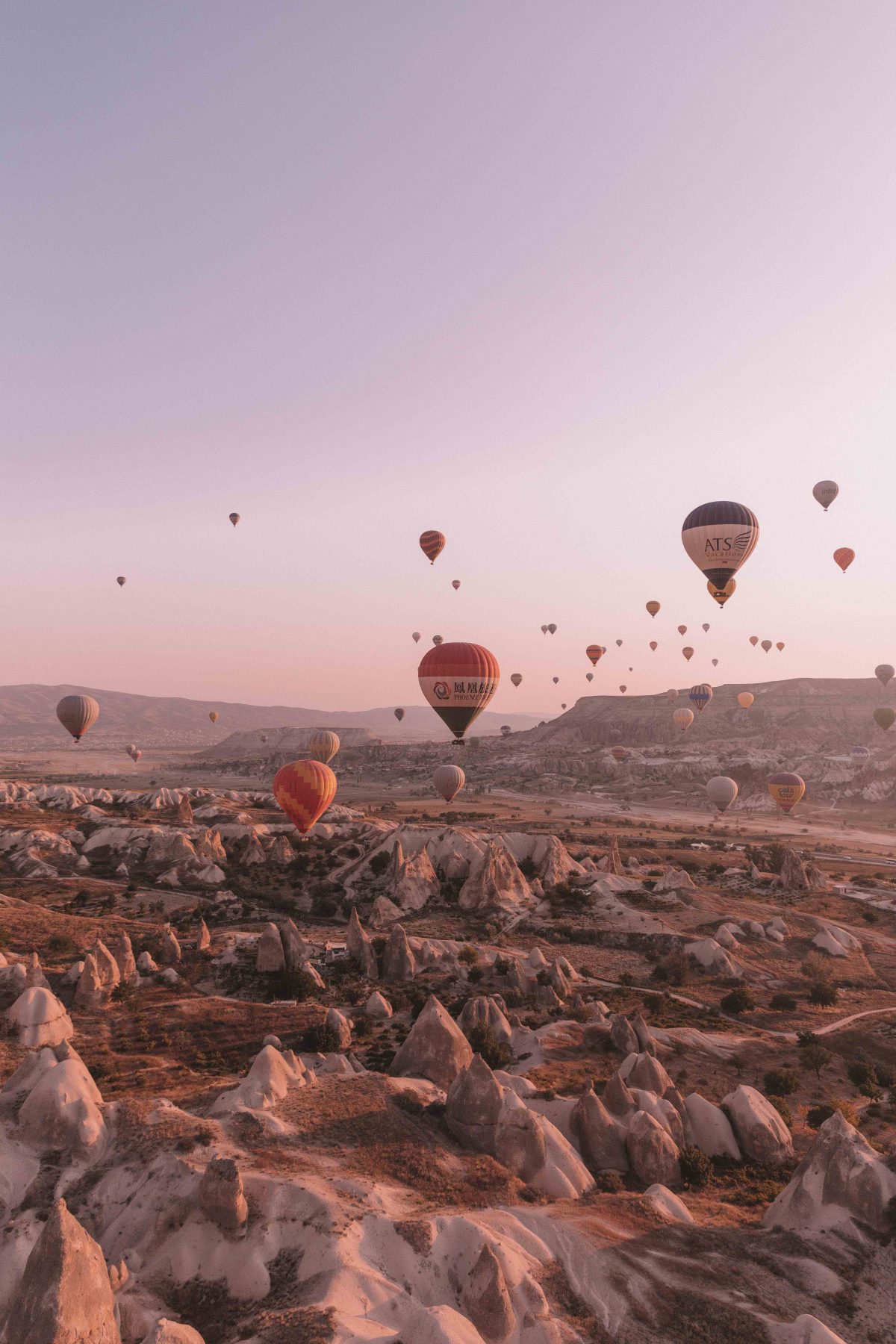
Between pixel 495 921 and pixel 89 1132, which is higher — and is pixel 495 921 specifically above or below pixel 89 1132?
below

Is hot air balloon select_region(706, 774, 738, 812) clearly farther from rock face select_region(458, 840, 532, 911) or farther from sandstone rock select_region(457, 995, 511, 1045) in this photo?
sandstone rock select_region(457, 995, 511, 1045)

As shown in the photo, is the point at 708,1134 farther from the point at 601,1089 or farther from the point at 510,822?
the point at 510,822

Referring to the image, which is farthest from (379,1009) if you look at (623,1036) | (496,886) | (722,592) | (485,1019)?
(722,592)

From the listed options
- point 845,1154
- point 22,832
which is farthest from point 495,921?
point 22,832

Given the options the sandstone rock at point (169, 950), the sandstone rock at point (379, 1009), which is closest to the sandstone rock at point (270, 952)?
the sandstone rock at point (169, 950)

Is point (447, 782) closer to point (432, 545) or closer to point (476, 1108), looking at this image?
point (432, 545)

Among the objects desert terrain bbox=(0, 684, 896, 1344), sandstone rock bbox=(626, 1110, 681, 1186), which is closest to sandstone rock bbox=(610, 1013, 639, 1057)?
desert terrain bbox=(0, 684, 896, 1344)
